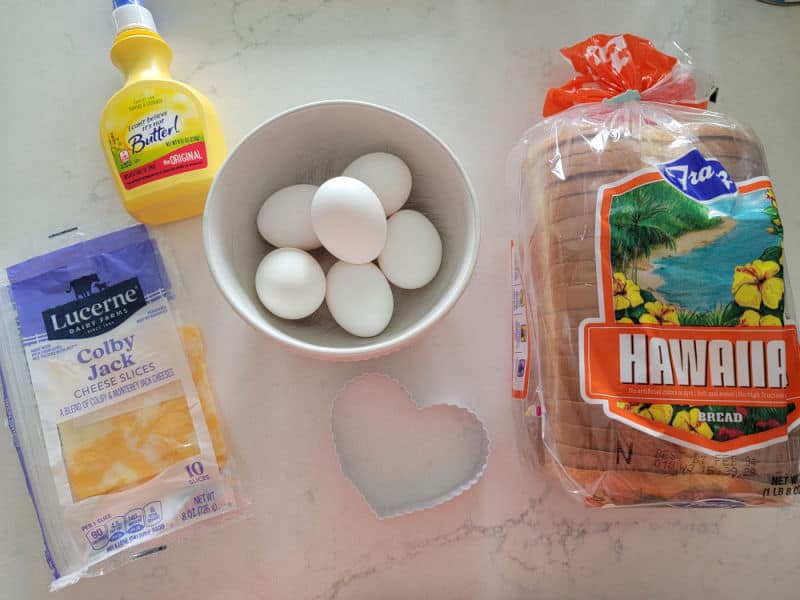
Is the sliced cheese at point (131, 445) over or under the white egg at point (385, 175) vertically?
under

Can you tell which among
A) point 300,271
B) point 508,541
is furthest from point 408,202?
point 508,541

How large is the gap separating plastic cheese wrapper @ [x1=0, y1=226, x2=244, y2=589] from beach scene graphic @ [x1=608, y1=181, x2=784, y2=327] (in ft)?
1.45

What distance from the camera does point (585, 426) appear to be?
1.70 feet

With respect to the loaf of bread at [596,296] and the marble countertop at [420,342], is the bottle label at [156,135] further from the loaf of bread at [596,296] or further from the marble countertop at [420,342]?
the loaf of bread at [596,296]

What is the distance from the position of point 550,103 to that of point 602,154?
0.40ft

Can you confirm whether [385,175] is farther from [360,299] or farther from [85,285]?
[85,285]

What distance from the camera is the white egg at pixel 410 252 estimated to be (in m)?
0.57

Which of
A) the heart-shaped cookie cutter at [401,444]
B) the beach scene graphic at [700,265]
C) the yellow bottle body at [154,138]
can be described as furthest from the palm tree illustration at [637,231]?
the yellow bottle body at [154,138]

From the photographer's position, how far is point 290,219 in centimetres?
58

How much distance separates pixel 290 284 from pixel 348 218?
0.26 feet

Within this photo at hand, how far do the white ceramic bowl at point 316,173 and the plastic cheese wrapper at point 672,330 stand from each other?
10cm

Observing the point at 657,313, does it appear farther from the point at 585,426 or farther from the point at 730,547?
the point at 730,547

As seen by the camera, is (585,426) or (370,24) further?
(370,24)

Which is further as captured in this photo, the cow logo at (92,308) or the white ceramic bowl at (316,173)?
the cow logo at (92,308)
